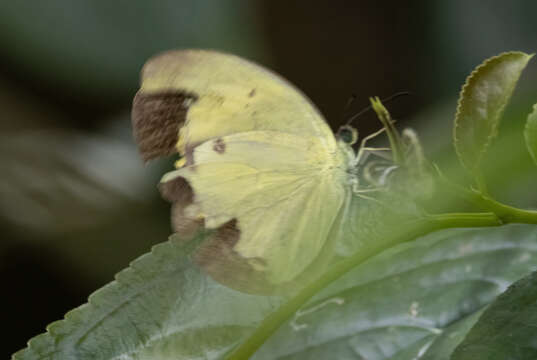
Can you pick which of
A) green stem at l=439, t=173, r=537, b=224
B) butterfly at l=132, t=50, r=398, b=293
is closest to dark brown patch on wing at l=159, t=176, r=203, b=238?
butterfly at l=132, t=50, r=398, b=293

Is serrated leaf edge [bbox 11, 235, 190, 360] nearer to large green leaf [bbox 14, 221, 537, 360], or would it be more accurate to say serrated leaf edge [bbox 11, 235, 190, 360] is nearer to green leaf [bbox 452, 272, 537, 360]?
large green leaf [bbox 14, 221, 537, 360]

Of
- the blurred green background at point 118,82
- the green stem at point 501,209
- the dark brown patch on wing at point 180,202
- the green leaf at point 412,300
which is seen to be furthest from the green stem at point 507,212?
the blurred green background at point 118,82

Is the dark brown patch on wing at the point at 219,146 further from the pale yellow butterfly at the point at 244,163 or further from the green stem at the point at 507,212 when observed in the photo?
the green stem at the point at 507,212

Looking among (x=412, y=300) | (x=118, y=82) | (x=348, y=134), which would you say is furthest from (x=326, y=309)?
(x=118, y=82)

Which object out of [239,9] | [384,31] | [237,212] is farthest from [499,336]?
[384,31]

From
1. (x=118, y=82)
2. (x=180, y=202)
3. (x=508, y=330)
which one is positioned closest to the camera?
(x=508, y=330)

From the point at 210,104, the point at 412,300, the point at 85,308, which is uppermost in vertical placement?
the point at 210,104

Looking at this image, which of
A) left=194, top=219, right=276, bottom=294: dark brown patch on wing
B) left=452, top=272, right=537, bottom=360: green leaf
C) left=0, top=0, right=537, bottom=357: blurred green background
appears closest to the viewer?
left=452, top=272, right=537, bottom=360: green leaf

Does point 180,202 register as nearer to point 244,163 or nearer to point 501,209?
point 244,163
